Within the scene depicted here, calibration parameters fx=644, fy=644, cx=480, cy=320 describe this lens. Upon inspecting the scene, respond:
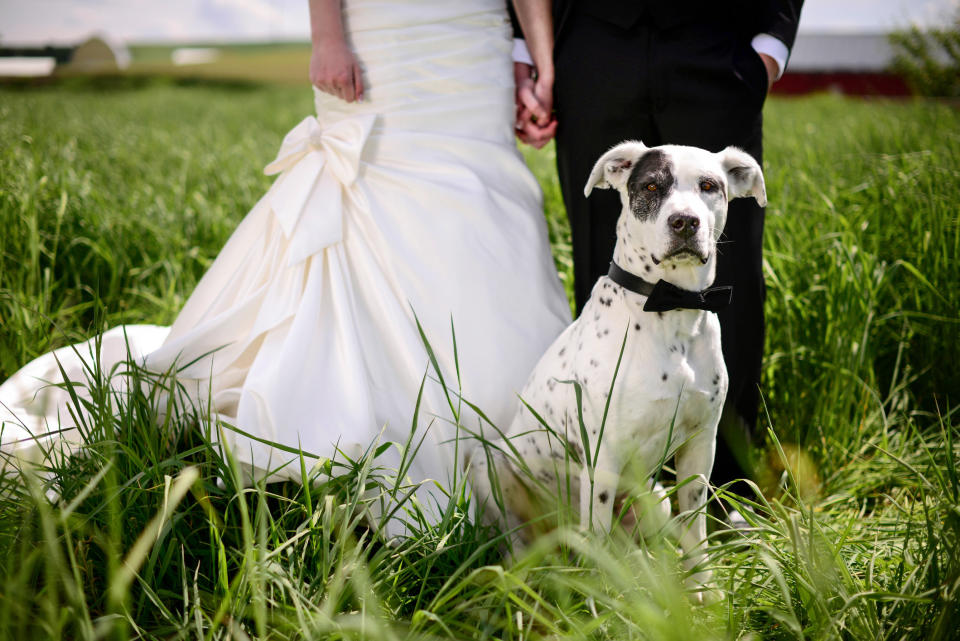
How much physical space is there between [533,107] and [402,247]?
32.2 inches

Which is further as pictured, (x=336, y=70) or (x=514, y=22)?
(x=514, y=22)

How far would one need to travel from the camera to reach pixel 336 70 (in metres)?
2.49

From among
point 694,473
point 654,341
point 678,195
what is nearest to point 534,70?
point 678,195

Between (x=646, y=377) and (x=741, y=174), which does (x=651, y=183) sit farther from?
(x=646, y=377)

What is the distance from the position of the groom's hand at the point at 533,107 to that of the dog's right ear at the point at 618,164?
0.74 m

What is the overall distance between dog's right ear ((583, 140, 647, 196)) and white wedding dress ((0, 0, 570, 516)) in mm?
665

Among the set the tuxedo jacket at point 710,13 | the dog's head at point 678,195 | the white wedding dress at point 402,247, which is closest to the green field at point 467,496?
the white wedding dress at point 402,247

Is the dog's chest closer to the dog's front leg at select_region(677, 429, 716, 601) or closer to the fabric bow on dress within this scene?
the dog's front leg at select_region(677, 429, 716, 601)

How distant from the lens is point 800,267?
3.20m

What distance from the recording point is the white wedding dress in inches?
98.0

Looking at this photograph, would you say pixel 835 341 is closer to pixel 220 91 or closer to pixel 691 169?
pixel 691 169

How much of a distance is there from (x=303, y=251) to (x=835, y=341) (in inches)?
91.4

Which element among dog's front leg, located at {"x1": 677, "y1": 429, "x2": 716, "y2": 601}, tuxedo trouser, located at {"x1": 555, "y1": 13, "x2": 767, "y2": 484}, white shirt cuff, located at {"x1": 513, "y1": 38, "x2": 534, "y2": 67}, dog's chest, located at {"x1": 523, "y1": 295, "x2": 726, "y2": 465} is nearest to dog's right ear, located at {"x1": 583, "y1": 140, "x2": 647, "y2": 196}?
dog's chest, located at {"x1": 523, "y1": 295, "x2": 726, "y2": 465}

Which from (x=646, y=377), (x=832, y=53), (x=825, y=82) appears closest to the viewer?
(x=646, y=377)
